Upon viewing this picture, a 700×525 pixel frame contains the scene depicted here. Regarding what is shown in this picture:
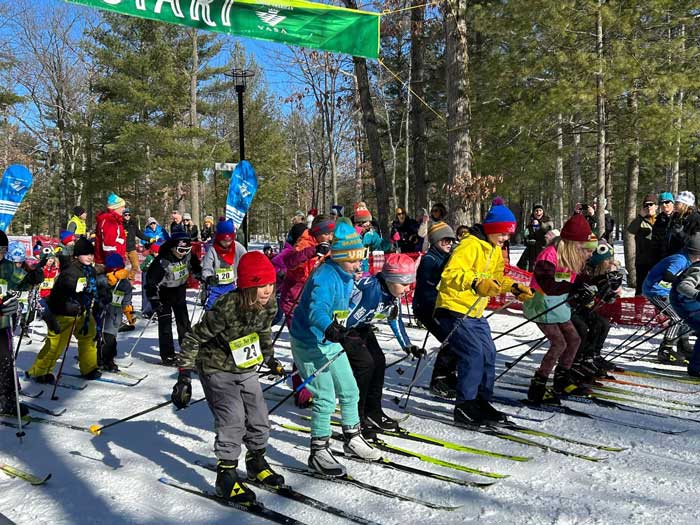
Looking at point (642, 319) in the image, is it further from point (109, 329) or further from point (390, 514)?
point (109, 329)

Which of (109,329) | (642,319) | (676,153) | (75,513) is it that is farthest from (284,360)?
(676,153)

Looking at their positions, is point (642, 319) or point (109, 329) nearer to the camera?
point (109, 329)

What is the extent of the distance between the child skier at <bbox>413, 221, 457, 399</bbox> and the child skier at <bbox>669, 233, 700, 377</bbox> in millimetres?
2390

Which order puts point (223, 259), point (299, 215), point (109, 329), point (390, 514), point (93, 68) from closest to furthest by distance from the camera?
point (390, 514) → point (223, 259) → point (109, 329) → point (299, 215) → point (93, 68)

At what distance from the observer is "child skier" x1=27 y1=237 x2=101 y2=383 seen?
594 cm

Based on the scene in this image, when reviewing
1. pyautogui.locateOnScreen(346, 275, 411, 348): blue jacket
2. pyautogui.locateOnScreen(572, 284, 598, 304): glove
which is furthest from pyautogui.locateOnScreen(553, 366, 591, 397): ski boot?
pyautogui.locateOnScreen(346, 275, 411, 348): blue jacket

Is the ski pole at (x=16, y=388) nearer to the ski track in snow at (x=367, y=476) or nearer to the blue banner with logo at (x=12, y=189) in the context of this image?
the ski track in snow at (x=367, y=476)

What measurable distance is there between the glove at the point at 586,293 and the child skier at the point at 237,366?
9.39 ft

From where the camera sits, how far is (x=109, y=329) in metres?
6.84

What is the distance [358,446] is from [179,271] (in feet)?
12.1

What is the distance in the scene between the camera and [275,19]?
23.3 feet

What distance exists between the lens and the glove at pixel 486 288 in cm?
438

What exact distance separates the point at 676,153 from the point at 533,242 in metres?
3.45

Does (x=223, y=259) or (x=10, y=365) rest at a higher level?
(x=223, y=259)
